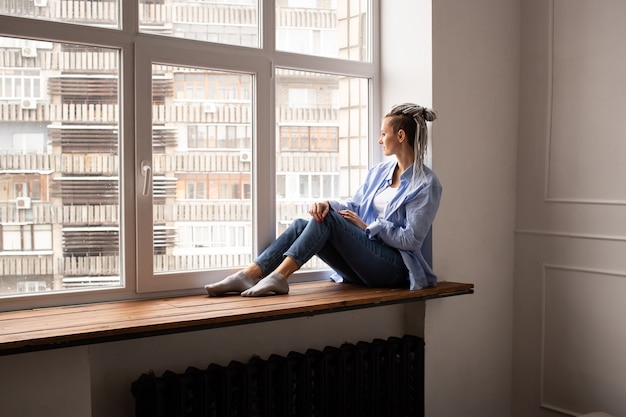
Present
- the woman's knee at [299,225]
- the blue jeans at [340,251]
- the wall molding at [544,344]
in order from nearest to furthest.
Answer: the blue jeans at [340,251] → the woman's knee at [299,225] → the wall molding at [544,344]

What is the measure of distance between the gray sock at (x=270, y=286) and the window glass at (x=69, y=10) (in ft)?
3.65

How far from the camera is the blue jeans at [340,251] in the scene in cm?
283

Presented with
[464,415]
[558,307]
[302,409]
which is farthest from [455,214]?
[302,409]

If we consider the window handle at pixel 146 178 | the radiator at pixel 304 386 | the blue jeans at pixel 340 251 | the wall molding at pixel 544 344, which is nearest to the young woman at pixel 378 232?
the blue jeans at pixel 340 251

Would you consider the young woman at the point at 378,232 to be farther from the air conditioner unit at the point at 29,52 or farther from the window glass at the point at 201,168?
the air conditioner unit at the point at 29,52

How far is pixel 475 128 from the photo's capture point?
3.34 m

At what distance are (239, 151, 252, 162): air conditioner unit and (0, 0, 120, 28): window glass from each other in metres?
0.71

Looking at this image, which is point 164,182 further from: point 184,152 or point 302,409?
point 302,409

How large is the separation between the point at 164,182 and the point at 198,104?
0.35 m

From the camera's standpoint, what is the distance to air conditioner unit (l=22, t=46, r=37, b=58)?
2.50 metres

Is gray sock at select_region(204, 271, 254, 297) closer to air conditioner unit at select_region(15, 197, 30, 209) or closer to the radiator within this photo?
the radiator

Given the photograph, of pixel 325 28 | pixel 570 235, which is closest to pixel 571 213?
pixel 570 235

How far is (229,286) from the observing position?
2.76 m

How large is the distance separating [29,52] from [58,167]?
41 centimetres
